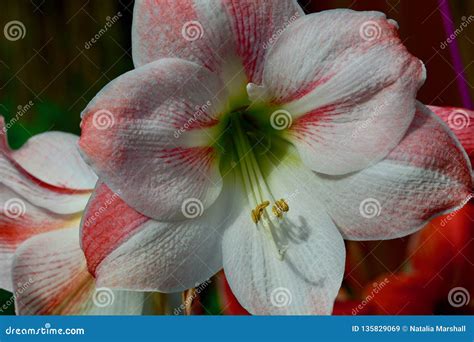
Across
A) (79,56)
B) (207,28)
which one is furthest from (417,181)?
(79,56)

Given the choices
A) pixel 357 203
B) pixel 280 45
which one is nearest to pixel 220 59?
pixel 280 45

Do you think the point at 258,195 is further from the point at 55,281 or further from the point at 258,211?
the point at 55,281

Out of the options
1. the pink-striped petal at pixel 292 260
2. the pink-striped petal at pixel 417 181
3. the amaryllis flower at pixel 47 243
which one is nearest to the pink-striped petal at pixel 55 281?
the amaryllis flower at pixel 47 243

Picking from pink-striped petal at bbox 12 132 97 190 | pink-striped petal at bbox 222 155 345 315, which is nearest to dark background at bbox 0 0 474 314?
pink-striped petal at bbox 12 132 97 190

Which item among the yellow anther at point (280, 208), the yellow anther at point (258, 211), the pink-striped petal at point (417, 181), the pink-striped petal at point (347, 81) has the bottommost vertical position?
the pink-striped petal at point (417, 181)

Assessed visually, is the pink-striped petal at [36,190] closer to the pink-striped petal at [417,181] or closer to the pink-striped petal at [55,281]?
the pink-striped petal at [55,281]

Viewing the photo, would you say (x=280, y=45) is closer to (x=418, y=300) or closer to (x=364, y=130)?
(x=364, y=130)
